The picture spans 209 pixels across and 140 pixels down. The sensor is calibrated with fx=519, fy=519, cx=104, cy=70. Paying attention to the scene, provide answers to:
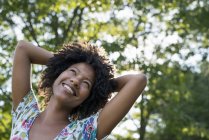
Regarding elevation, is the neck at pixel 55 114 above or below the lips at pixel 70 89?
below

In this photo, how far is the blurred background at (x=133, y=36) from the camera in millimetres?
9008

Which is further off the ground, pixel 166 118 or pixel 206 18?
pixel 206 18

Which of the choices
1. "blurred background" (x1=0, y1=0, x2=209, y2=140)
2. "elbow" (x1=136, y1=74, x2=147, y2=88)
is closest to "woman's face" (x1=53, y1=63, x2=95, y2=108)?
"elbow" (x1=136, y1=74, x2=147, y2=88)

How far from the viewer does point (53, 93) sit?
2895mm

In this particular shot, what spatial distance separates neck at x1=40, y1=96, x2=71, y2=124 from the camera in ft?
9.40

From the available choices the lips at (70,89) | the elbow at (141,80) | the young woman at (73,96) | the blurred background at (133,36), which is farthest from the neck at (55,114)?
the blurred background at (133,36)

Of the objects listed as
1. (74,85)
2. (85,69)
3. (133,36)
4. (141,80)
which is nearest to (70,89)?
(74,85)

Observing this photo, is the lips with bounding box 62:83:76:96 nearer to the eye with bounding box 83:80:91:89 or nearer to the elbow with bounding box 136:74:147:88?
the eye with bounding box 83:80:91:89

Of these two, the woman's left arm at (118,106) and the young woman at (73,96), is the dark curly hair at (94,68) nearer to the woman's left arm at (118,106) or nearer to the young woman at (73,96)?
the young woman at (73,96)

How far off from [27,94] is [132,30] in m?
7.93

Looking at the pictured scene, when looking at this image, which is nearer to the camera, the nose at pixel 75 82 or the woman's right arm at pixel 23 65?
the nose at pixel 75 82

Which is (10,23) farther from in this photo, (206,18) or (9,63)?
(206,18)

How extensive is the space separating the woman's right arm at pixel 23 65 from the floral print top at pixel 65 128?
0.41ft

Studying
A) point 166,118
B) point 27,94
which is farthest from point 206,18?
point 27,94
